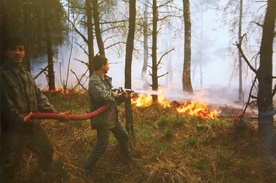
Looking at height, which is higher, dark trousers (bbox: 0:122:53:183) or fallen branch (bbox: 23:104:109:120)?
fallen branch (bbox: 23:104:109:120)

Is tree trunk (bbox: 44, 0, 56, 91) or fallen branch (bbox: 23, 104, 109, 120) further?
tree trunk (bbox: 44, 0, 56, 91)

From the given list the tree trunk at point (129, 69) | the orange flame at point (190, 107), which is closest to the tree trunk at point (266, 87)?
the tree trunk at point (129, 69)

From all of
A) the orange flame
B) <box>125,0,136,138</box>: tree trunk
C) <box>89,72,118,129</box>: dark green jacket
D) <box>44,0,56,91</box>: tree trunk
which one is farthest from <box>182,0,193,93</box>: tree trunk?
<box>89,72,118,129</box>: dark green jacket

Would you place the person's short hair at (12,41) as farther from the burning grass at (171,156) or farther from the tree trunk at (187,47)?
the tree trunk at (187,47)

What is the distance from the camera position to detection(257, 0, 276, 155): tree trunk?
17.4 ft

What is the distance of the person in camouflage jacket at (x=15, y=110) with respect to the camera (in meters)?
3.40

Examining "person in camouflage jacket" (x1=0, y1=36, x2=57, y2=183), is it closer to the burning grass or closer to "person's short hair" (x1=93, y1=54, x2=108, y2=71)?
the burning grass

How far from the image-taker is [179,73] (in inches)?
1633

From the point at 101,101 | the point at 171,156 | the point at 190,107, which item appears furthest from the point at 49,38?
the point at 171,156

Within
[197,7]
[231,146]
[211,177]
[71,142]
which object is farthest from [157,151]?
[197,7]

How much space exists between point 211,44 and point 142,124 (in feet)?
105

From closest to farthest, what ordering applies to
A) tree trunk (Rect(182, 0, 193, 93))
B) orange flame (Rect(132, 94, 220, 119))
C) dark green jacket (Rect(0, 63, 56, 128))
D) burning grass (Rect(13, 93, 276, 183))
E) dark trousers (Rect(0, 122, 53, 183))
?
dark green jacket (Rect(0, 63, 56, 128)) → dark trousers (Rect(0, 122, 53, 183)) → burning grass (Rect(13, 93, 276, 183)) → orange flame (Rect(132, 94, 220, 119)) → tree trunk (Rect(182, 0, 193, 93))

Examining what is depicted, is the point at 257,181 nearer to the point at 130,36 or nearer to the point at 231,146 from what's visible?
the point at 231,146

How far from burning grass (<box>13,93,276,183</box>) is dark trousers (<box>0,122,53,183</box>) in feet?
1.90
